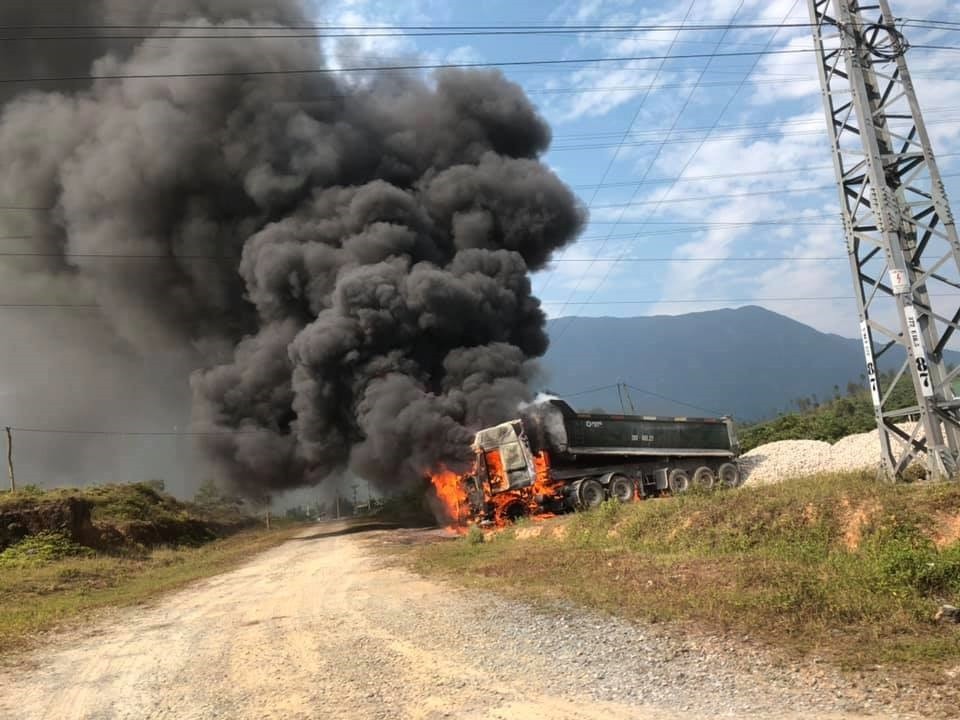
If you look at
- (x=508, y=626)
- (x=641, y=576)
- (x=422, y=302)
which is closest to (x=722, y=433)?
(x=422, y=302)

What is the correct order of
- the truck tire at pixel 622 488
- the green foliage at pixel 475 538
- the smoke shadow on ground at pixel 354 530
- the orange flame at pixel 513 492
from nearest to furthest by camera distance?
the green foliage at pixel 475 538 < the orange flame at pixel 513 492 < the truck tire at pixel 622 488 < the smoke shadow on ground at pixel 354 530

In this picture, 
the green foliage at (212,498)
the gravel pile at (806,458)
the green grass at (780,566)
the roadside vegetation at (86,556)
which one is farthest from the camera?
the green foliage at (212,498)

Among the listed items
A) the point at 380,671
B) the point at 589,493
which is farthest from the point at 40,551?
the point at 380,671

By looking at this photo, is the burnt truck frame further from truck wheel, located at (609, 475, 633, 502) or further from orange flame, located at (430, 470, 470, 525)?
orange flame, located at (430, 470, 470, 525)

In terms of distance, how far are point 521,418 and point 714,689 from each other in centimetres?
1514

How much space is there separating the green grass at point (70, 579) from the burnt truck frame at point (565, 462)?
7959 millimetres

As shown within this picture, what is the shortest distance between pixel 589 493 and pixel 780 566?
1183 cm

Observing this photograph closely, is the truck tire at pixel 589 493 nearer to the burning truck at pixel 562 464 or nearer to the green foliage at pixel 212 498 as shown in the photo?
the burning truck at pixel 562 464

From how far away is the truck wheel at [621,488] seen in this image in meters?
20.2

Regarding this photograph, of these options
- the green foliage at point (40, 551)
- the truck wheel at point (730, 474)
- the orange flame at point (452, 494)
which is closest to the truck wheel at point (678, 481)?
the truck wheel at point (730, 474)

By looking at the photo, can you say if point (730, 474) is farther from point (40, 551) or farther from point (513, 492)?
point (40, 551)

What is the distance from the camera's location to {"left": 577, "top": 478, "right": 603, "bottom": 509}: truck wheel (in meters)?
19.4

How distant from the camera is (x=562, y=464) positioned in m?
19.8

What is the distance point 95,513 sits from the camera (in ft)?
98.9
